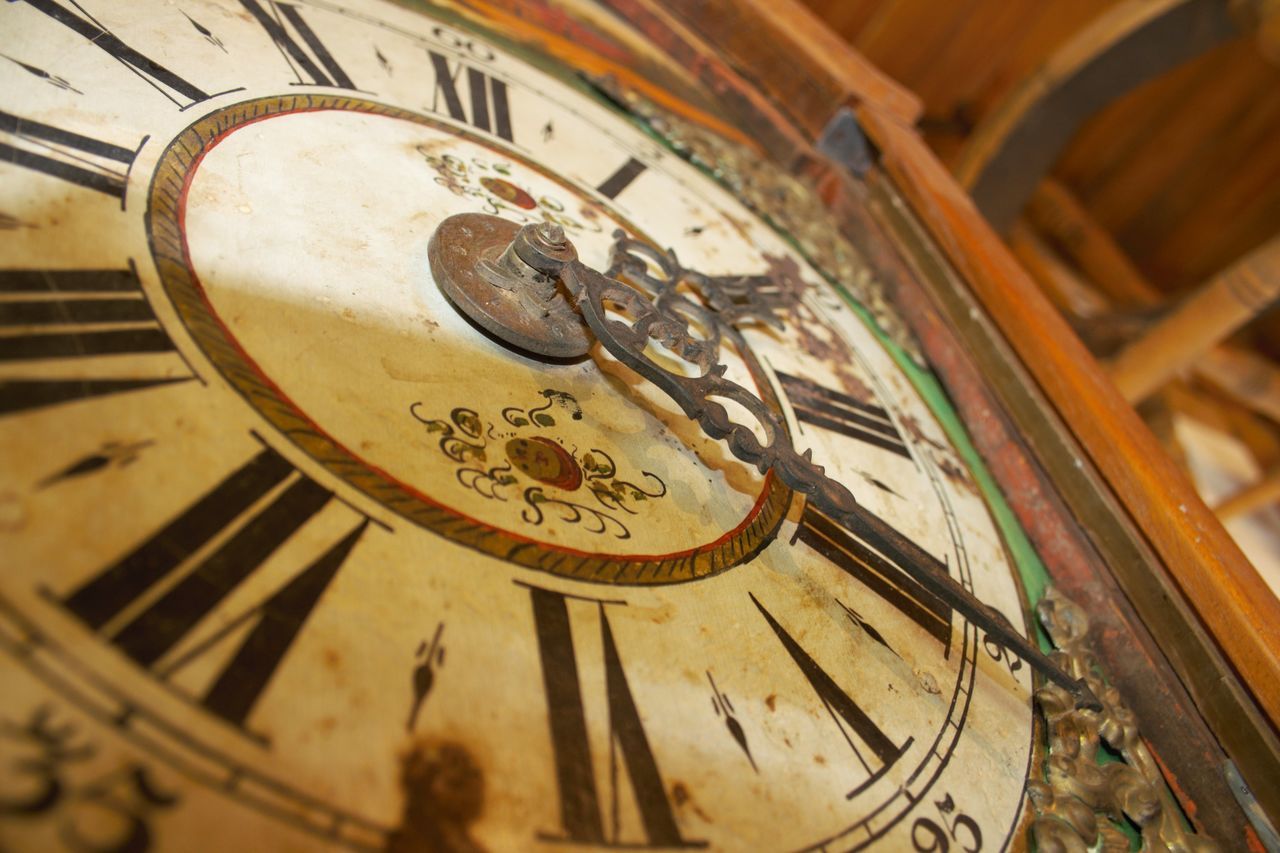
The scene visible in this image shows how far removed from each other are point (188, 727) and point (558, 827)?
0.69 ft

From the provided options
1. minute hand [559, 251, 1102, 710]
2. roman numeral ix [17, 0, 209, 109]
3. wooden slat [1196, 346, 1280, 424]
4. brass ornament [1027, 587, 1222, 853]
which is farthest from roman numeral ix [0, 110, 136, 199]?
wooden slat [1196, 346, 1280, 424]

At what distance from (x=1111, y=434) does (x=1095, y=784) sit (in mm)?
435

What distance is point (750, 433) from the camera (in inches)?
30.0

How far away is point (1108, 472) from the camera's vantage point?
102 centimetres

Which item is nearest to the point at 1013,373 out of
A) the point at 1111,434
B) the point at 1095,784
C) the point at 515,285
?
the point at 1111,434

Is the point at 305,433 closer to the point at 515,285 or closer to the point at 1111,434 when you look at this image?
the point at 515,285

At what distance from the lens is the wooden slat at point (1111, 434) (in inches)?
33.2

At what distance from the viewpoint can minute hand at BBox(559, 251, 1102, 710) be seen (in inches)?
29.9

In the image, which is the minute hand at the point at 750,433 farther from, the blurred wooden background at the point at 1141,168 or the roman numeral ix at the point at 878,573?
the blurred wooden background at the point at 1141,168

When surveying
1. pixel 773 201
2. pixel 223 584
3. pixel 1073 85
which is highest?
pixel 1073 85

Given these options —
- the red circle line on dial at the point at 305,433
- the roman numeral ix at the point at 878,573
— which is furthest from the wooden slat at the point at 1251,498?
the red circle line on dial at the point at 305,433

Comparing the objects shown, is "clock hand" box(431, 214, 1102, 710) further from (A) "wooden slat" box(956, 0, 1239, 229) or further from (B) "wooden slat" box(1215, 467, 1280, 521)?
(B) "wooden slat" box(1215, 467, 1280, 521)

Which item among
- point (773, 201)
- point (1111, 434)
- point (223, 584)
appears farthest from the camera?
point (773, 201)

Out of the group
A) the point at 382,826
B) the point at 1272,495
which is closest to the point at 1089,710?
the point at 382,826
